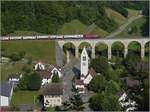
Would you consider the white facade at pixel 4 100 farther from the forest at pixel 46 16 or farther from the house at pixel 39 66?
the forest at pixel 46 16

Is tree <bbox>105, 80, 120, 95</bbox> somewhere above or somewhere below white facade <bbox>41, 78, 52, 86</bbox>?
below

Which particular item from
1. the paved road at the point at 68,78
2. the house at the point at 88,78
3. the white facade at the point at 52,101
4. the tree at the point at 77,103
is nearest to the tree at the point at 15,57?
the paved road at the point at 68,78

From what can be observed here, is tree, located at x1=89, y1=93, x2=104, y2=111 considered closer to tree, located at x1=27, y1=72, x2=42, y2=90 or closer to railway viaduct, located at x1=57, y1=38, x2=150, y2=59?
tree, located at x1=27, y1=72, x2=42, y2=90

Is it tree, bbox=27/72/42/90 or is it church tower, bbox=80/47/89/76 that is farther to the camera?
church tower, bbox=80/47/89/76

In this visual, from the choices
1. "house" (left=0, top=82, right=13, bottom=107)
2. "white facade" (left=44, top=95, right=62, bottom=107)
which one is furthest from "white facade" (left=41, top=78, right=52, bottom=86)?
"white facade" (left=44, top=95, right=62, bottom=107)

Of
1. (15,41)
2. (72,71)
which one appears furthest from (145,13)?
(72,71)

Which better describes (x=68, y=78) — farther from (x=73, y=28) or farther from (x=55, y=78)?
(x=73, y=28)
